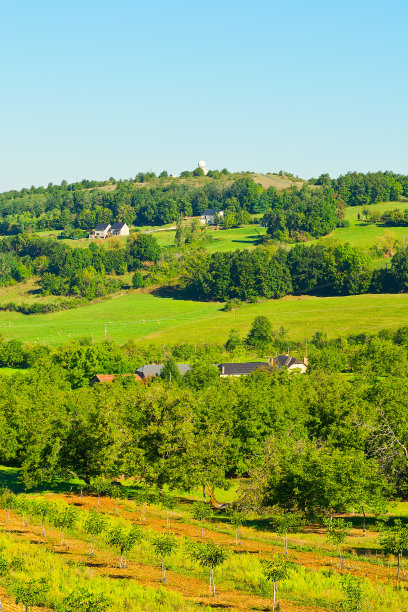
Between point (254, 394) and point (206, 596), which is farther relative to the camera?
point (254, 394)

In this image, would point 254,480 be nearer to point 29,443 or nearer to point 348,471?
point 348,471

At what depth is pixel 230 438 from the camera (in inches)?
2281

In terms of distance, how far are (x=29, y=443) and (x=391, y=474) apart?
96.3 ft

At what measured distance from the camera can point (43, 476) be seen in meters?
53.2

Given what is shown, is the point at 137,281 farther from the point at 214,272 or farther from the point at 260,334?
the point at 260,334

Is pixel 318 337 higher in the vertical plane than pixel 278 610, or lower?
lower

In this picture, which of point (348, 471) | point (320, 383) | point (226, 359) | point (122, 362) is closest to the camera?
point (348, 471)

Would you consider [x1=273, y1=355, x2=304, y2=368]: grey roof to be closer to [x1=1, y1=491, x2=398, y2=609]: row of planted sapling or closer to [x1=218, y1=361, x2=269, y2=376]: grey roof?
[x1=218, y1=361, x2=269, y2=376]: grey roof

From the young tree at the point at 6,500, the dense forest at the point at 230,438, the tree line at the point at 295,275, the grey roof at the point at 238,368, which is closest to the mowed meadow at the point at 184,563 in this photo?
the young tree at the point at 6,500

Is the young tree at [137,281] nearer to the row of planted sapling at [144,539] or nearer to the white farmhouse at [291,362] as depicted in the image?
the white farmhouse at [291,362]

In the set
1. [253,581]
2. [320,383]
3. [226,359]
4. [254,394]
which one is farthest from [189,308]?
[253,581]

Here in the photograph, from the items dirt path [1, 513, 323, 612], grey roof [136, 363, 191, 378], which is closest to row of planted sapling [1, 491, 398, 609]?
dirt path [1, 513, 323, 612]

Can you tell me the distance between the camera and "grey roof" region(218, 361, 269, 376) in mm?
110375

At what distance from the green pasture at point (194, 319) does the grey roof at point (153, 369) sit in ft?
58.6
